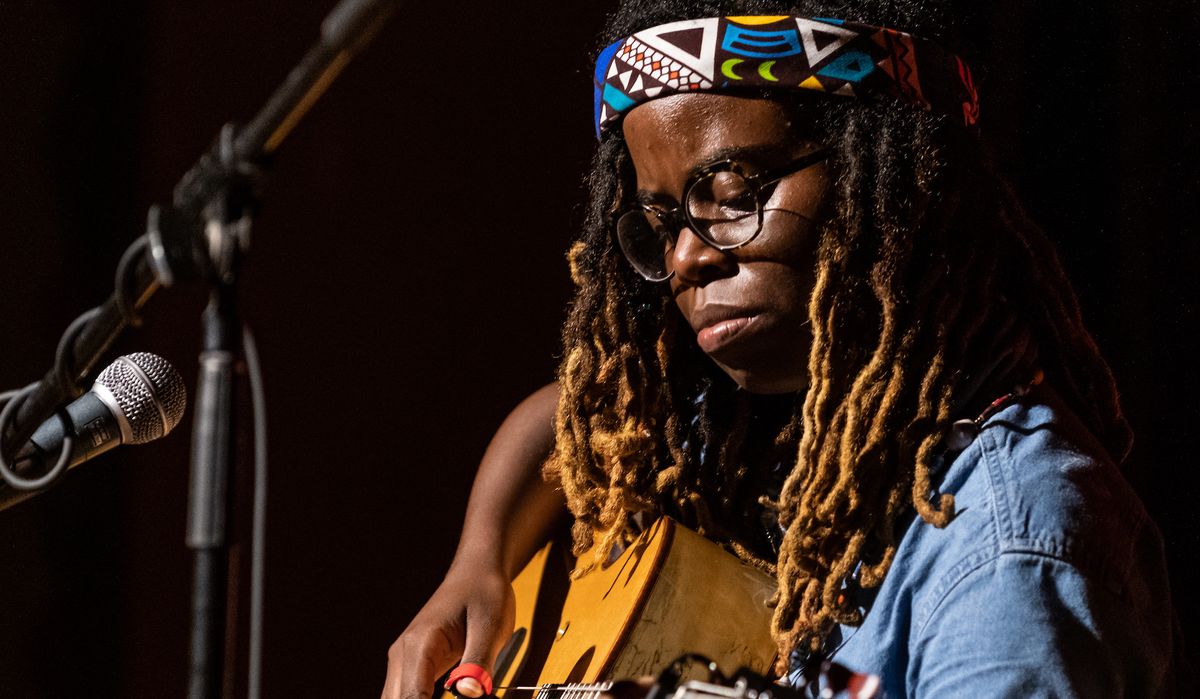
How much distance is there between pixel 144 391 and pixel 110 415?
5cm

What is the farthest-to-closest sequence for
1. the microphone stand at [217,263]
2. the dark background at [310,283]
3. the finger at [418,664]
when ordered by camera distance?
the dark background at [310,283] < the finger at [418,664] < the microphone stand at [217,263]

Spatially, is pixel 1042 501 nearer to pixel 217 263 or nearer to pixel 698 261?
pixel 698 261

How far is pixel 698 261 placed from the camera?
5.75 feet

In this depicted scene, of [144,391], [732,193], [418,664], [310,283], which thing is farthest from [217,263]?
[310,283]

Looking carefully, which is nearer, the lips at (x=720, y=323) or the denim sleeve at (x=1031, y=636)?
the denim sleeve at (x=1031, y=636)

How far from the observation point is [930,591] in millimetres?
1550

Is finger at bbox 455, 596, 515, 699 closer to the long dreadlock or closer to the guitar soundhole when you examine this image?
the guitar soundhole

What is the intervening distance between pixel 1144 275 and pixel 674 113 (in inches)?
45.1

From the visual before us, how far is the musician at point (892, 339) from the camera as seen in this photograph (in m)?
1.48

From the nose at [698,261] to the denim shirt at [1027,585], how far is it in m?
0.42

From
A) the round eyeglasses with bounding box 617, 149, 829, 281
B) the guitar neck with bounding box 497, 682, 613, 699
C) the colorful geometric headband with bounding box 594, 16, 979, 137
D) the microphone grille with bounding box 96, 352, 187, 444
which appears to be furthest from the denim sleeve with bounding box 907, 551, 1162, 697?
the microphone grille with bounding box 96, 352, 187, 444

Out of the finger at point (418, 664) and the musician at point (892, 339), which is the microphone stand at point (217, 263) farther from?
the finger at point (418, 664)

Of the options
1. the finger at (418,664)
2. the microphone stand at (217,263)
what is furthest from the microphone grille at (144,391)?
the finger at (418,664)

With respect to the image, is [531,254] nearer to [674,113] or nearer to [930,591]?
[674,113]
